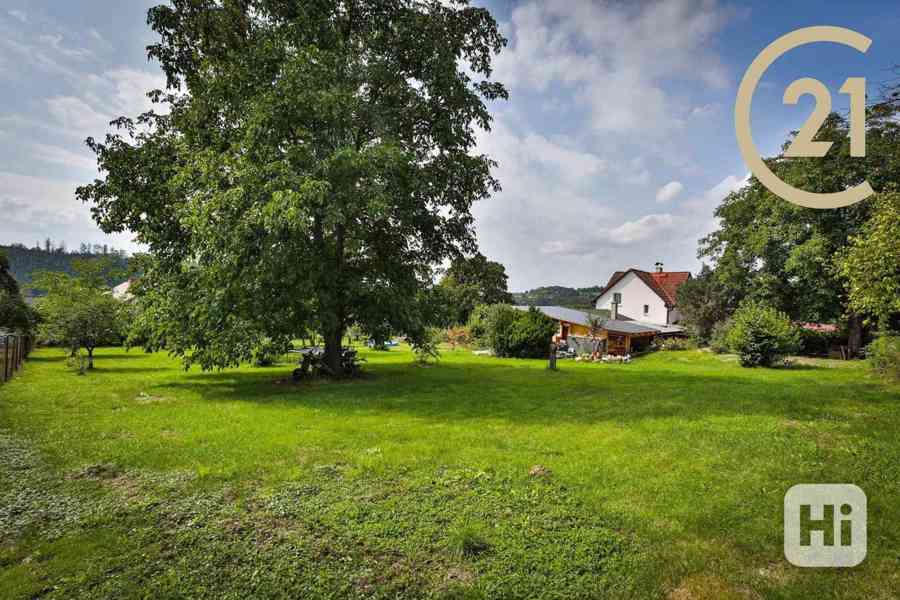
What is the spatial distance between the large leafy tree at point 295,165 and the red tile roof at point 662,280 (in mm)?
37037

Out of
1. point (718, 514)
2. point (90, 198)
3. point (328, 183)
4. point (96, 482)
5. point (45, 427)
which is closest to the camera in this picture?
point (718, 514)

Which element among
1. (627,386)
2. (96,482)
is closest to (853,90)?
(96,482)

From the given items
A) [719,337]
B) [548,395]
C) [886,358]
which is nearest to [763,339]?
[886,358]

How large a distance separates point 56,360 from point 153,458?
19.8 m

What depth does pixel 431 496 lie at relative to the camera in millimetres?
5211

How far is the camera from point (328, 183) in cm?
1106

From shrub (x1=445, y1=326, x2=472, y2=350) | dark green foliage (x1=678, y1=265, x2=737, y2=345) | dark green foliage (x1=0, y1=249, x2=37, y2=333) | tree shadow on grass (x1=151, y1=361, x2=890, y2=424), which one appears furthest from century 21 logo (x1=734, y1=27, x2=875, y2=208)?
dark green foliage (x1=0, y1=249, x2=37, y2=333)

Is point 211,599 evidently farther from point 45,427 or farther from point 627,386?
point 627,386

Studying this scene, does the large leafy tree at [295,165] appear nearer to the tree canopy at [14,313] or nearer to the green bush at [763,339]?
the green bush at [763,339]

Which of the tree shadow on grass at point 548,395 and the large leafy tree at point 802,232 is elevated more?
the large leafy tree at point 802,232

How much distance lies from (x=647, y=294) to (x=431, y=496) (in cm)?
4728

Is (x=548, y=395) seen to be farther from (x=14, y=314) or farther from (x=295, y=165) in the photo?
(x=14, y=314)

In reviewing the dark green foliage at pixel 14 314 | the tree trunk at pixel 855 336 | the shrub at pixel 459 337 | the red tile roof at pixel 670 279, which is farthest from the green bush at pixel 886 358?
the dark green foliage at pixel 14 314

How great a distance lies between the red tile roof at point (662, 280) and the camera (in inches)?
1838
